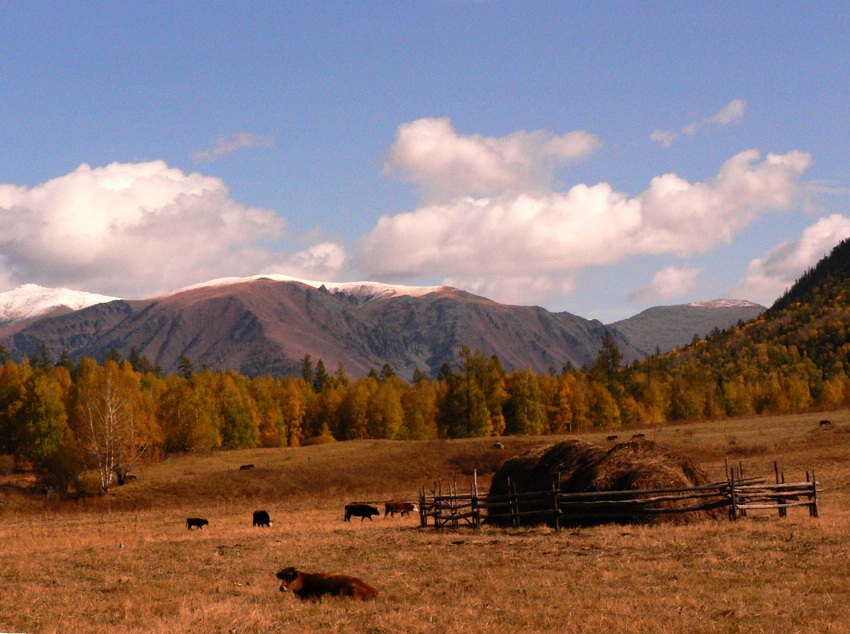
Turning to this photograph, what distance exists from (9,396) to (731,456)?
217ft

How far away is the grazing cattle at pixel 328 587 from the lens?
51.6 ft

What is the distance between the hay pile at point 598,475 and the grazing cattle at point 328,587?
12.8 meters

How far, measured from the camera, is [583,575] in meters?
17.0

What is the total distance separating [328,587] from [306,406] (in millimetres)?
96681

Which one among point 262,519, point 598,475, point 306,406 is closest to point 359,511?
point 262,519

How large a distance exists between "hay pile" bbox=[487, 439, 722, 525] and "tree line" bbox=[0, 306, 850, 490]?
3669cm

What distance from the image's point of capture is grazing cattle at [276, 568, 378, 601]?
1573 centimetres

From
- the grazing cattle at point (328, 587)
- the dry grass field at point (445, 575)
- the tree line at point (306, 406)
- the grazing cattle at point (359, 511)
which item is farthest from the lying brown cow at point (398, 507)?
the tree line at point (306, 406)

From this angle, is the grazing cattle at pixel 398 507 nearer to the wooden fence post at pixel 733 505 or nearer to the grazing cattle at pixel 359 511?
the grazing cattle at pixel 359 511

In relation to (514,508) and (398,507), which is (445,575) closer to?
(514,508)

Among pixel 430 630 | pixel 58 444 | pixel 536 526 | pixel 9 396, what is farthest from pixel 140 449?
pixel 430 630

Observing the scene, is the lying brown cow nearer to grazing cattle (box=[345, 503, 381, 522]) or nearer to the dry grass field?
grazing cattle (box=[345, 503, 381, 522])

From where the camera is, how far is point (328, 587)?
52.7 feet

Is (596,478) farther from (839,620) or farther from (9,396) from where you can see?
(9,396)
